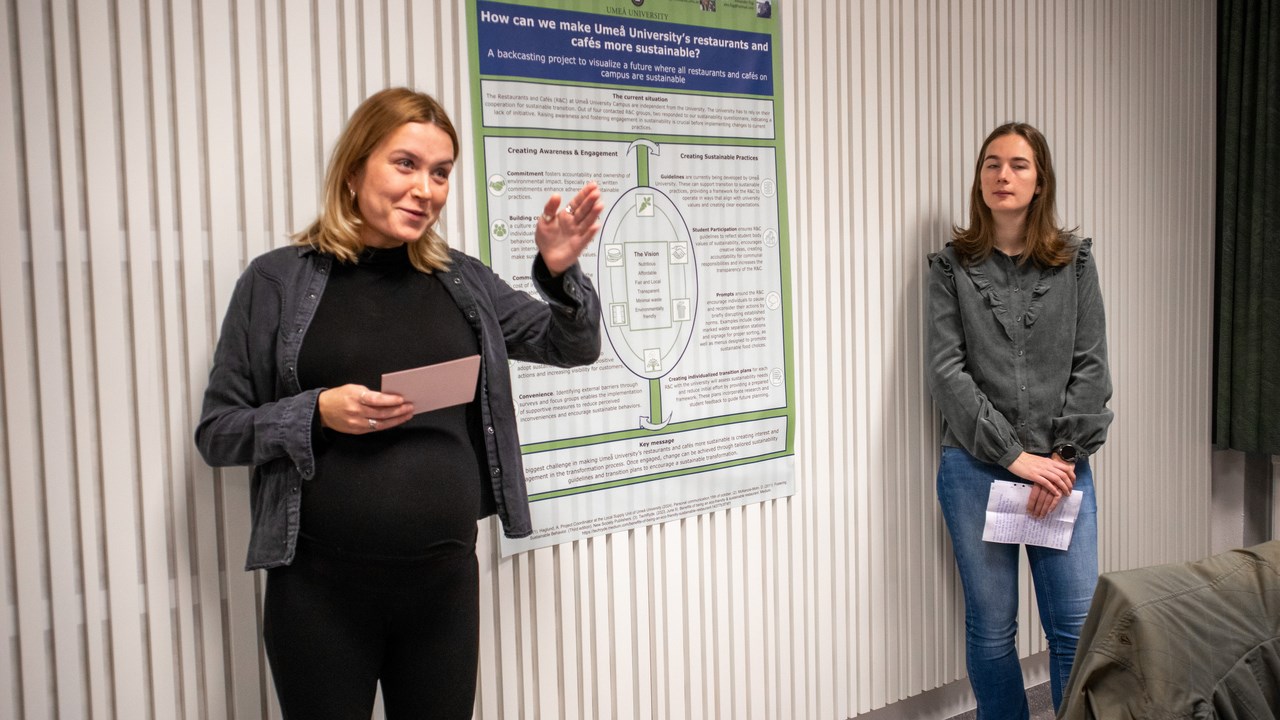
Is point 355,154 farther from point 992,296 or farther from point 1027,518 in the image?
point 1027,518

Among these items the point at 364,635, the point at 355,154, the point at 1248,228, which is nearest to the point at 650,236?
the point at 355,154

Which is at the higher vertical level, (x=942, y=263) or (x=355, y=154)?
(x=355, y=154)

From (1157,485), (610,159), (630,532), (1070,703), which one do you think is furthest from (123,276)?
(1157,485)

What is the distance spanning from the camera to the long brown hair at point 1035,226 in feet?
9.41

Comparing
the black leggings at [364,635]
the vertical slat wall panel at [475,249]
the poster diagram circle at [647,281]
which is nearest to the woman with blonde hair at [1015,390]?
the vertical slat wall panel at [475,249]

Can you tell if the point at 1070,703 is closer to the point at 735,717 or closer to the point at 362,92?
the point at 735,717

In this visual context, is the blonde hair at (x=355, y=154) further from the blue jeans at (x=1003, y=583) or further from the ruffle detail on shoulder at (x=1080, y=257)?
the ruffle detail on shoulder at (x=1080, y=257)

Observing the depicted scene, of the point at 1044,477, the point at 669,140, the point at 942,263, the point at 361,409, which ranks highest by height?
the point at 669,140

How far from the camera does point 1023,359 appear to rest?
285 cm

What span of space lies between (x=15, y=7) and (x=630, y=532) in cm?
184

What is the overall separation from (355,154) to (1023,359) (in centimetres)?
203

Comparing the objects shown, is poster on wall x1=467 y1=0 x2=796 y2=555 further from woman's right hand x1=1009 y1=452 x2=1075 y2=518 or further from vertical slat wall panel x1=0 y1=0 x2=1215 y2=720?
woman's right hand x1=1009 y1=452 x2=1075 y2=518

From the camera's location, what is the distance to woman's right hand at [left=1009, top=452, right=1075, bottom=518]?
2.75 meters

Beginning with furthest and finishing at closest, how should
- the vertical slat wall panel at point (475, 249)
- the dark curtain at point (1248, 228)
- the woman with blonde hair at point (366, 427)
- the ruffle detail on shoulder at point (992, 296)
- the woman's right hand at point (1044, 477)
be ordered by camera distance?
the dark curtain at point (1248, 228) → the ruffle detail on shoulder at point (992, 296) → the woman's right hand at point (1044, 477) → the vertical slat wall panel at point (475, 249) → the woman with blonde hair at point (366, 427)
